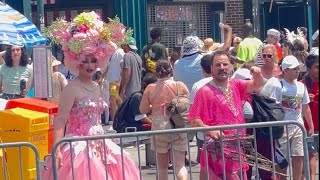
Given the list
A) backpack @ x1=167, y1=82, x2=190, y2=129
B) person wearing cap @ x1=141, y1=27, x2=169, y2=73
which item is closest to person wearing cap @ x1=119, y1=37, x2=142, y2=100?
person wearing cap @ x1=141, y1=27, x2=169, y2=73

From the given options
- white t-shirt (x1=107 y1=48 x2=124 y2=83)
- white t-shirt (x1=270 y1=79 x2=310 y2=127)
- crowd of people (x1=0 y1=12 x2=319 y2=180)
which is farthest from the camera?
white t-shirt (x1=107 y1=48 x2=124 y2=83)

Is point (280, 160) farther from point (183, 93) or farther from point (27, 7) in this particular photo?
point (27, 7)

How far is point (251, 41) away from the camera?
17.4m

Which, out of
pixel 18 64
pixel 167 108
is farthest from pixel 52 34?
pixel 18 64

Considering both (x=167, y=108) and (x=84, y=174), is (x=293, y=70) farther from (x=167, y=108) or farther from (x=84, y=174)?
(x=84, y=174)

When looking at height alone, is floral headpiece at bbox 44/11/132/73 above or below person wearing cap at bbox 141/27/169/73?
above

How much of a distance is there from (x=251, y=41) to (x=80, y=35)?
9229 millimetres

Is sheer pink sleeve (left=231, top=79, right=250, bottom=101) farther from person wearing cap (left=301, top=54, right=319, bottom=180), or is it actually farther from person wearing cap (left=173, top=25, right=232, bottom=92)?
person wearing cap (left=173, top=25, right=232, bottom=92)

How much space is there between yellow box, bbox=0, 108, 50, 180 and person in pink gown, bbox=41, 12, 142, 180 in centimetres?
58

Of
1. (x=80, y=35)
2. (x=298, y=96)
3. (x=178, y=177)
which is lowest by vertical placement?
(x=178, y=177)

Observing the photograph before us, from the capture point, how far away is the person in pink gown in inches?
312

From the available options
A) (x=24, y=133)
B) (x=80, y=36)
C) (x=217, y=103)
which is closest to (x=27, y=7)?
(x=24, y=133)

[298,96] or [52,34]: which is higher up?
[52,34]

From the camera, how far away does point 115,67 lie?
17141mm
